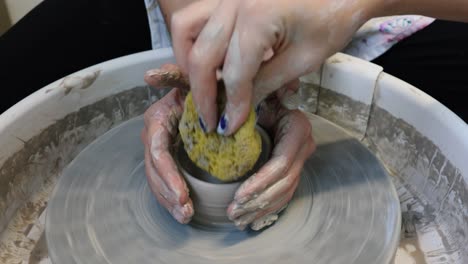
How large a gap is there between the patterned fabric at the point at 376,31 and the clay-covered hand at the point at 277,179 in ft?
1.40

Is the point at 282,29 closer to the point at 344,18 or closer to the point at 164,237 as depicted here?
the point at 344,18

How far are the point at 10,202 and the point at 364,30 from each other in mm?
1026

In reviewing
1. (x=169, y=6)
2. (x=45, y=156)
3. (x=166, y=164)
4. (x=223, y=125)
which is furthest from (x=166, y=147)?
(x=169, y=6)

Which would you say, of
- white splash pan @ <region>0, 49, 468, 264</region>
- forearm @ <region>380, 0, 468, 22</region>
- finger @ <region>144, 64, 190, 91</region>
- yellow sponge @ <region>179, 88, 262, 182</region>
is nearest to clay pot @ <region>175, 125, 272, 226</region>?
yellow sponge @ <region>179, 88, 262, 182</region>

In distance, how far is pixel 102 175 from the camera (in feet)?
3.66

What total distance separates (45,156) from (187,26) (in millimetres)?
622

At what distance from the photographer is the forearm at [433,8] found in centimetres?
102

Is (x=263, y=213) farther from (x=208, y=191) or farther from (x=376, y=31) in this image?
(x=376, y=31)

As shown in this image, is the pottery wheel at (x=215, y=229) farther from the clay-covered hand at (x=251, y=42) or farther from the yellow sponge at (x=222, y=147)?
the clay-covered hand at (x=251, y=42)

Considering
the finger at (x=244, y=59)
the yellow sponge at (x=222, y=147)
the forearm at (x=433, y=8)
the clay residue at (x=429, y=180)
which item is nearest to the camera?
the finger at (x=244, y=59)

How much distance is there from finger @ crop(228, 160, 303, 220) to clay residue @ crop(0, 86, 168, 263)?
0.55 m

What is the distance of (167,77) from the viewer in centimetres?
101

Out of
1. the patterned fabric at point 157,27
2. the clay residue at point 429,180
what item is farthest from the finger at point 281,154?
the patterned fabric at point 157,27

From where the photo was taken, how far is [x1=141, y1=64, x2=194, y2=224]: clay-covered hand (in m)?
0.94
